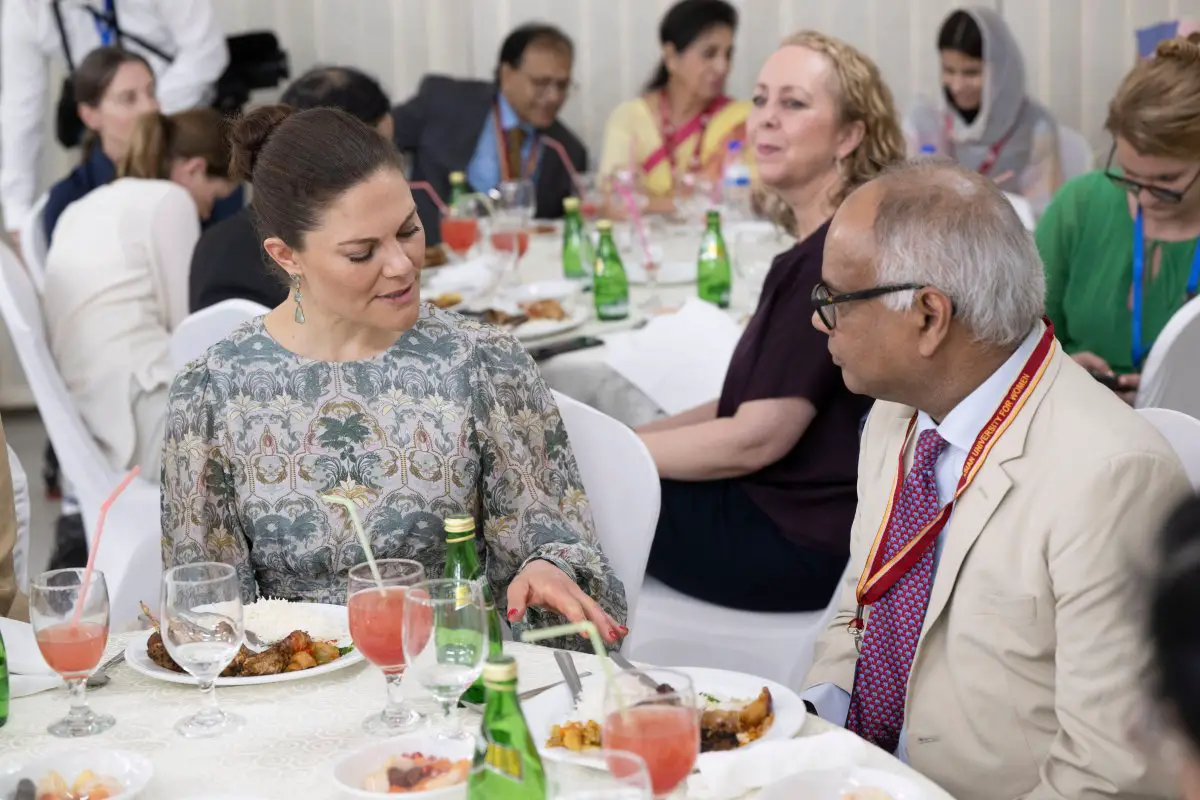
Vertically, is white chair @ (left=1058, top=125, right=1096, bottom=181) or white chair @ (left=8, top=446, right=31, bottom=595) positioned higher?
white chair @ (left=1058, top=125, right=1096, bottom=181)

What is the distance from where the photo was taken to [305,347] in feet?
7.32

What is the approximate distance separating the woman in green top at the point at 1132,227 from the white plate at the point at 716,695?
6.02 feet

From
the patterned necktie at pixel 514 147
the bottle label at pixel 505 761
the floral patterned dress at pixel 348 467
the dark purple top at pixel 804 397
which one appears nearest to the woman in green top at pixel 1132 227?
the dark purple top at pixel 804 397

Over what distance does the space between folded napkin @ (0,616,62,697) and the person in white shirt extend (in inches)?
76.6

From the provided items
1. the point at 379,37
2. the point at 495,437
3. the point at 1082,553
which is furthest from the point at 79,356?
the point at 379,37

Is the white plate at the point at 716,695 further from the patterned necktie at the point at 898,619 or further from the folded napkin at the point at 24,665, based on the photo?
the folded napkin at the point at 24,665

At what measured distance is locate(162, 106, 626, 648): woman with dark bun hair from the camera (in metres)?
2.16

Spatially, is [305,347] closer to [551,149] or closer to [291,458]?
[291,458]

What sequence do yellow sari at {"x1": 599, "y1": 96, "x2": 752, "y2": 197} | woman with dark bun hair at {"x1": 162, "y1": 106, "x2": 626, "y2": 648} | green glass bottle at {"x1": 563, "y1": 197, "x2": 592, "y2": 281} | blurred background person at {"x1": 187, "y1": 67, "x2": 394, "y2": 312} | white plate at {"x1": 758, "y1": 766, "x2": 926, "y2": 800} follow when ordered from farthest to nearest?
yellow sari at {"x1": 599, "y1": 96, "x2": 752, "y2": 197}
green glass bottle at {"x1": 563, "y1": 197, "x2": 592, "y2": 281}
blurred background person at {"x1": 187, "y1": 67, "x2": 394, "y2": 312}
woman with dark bun hair at {"x1": 162, "y1": 106, "x2": 626, "y2": 648}
white plate at {"x1": 758, "y1": 766, "x2": 926, "y2": 800}

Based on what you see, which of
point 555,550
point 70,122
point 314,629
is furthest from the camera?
point 70,122

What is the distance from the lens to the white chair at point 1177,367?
9.60 ft

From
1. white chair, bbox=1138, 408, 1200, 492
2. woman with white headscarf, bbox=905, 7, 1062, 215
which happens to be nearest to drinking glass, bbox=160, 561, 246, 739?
white chair, bbox=1138, 408, 1200, 492

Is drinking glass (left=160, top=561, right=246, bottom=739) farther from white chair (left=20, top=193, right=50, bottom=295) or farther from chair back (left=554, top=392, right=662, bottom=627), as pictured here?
white chair (left=20, top=193, right=50, bottom=295)

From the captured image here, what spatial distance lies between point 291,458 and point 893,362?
0.87 metres
